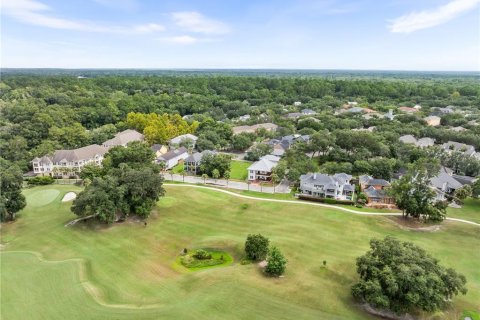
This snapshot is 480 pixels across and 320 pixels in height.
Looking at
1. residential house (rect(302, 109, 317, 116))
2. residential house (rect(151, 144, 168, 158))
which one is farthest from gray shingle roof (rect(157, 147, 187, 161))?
residential house (rect(302, 109, 317, 116))

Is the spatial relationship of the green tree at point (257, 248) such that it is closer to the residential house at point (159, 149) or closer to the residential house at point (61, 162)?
the residential house at point (61, 162)

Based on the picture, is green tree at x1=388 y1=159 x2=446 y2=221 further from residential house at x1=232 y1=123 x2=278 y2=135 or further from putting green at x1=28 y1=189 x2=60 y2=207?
putting green at x1=28 y1=189 x2=60 y2=207

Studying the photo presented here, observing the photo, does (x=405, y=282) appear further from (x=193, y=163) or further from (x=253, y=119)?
(x=253, y=119)

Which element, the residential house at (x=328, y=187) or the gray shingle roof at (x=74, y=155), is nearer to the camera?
the residential house at (x=328, y=187)

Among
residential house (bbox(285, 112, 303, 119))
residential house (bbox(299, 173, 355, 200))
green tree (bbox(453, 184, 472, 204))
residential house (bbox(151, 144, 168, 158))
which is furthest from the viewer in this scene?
residential house (bbox(285, 112, 303, 119))

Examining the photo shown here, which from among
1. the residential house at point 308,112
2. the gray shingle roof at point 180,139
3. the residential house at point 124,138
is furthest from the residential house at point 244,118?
the residential house at point 124,138

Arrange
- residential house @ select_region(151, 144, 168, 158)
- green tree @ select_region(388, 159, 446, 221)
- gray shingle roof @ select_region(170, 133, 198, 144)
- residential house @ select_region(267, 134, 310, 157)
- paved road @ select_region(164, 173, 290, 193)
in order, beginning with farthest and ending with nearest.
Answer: gray shingle roof @ select_region(170, 133, 198, 144) < residential house @ select_region(151, 144, 168, 158) < residential house @ select_region(267, 134, 310, 157) < paved road @ select_region(164, 173, 290, 193) < green tree @ select_region(388, 159, 446, 221)

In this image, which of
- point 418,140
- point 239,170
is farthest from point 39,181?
point 418,140

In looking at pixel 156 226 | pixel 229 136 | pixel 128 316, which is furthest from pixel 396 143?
pixel 128 316
